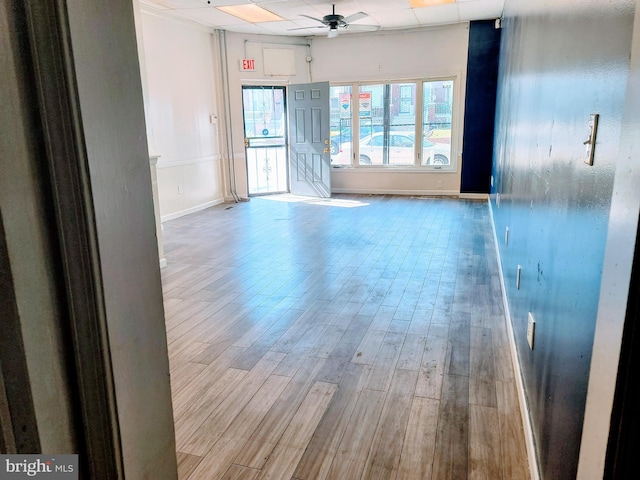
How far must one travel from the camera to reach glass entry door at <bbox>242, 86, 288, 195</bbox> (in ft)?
27.7

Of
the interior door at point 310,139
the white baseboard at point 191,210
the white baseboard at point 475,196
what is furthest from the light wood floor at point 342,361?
the interior door at point 310,139

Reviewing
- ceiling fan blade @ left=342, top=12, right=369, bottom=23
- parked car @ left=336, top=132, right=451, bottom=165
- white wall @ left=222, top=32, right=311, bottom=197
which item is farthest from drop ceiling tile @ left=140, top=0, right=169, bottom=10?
parked car @ left=336, top=132, right=451, bottom=165

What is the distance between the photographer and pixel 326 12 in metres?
6.62

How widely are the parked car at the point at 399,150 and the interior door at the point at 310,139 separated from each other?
1.99 ft

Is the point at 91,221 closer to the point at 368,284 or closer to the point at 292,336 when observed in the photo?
the point at 292,336

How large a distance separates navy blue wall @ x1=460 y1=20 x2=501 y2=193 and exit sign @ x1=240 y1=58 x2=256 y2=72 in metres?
3.74

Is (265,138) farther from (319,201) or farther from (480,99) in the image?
(480,99)

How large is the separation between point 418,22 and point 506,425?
6.98 metres

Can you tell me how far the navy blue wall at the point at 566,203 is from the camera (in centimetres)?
103

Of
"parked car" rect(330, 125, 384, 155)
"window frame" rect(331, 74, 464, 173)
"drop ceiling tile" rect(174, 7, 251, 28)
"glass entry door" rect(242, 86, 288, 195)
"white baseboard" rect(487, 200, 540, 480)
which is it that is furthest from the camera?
"parked car" rect(330, 125, 384, 155)

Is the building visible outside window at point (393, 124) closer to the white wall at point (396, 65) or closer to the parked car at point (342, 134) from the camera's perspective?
the parked car at point (342, 134)

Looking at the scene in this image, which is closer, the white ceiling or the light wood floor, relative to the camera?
the light wood floor

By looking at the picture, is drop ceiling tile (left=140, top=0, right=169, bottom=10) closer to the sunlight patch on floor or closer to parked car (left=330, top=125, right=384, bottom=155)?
the sunlight patch on floor

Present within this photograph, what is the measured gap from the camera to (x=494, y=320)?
3.15m
